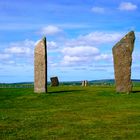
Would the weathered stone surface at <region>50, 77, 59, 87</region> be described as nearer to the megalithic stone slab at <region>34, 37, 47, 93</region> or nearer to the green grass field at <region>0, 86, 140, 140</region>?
the megalithic stone slab at <region>34, 37, 47, 93</region>

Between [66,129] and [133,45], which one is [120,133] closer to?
[66,129]

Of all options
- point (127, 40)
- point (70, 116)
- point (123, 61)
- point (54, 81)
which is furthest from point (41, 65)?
point (54, 81)

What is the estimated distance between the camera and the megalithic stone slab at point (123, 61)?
39219mm

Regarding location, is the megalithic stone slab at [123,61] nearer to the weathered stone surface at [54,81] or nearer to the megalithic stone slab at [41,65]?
the megalithic stone slab at [41,65]

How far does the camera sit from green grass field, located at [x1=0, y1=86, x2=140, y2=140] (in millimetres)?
20141

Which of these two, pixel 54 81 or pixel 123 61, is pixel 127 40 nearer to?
pixel 123 61

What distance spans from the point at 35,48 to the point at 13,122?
1884cm

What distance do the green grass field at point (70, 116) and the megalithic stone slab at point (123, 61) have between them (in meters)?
1.16

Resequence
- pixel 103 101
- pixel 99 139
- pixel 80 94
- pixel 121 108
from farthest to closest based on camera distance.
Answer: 1. pixel 80 94
2. pixel 103 101
3. pixel 121 108
4. pixel 99 139

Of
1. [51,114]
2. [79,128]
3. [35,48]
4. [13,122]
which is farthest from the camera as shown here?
[35,48]

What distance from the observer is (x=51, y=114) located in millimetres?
27734

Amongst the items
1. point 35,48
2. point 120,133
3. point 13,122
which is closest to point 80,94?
point 35,48

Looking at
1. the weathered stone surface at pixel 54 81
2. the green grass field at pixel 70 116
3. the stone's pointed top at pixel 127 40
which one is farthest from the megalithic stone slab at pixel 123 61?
the weathered stone surface at pixel 54 81

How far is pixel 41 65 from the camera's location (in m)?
42.0
